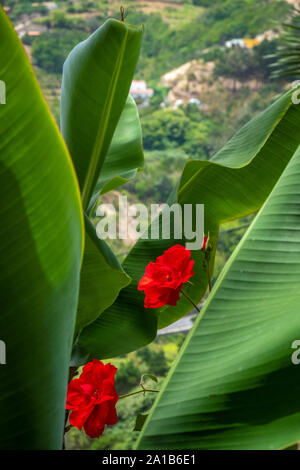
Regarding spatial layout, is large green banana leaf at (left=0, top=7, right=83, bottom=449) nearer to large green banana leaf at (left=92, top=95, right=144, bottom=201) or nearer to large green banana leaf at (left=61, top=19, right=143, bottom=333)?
large green banana leaf at (left=61, top=19, right=143, bottom=333)

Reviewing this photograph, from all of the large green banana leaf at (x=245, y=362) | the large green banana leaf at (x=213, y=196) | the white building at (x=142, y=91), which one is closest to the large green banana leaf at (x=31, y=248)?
the large green banana leaf at (x=245, y=362)

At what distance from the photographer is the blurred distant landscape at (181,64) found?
12.1m

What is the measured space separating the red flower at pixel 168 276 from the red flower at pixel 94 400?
0.07m

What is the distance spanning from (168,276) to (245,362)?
0.14m

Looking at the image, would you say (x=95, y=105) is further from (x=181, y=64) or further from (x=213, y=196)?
(x=181, y=64)

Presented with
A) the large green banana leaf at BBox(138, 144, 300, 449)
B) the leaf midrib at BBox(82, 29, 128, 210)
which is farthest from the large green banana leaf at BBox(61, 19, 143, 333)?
the large green banana leaf at BBox(138, 144, 300, 449)

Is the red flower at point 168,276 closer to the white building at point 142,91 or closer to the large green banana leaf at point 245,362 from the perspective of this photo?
the large green banana leaf at point 245,362

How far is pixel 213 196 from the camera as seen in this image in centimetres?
53

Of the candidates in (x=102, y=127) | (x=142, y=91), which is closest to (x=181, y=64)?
(x=142, y=91)

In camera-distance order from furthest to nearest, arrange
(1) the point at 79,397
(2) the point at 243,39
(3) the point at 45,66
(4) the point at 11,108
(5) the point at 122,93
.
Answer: (2) the point at 243,39 < (3) the point at 45,66 < (5) the point at 122,93 < (1) the point at 79,397 < (4) the point at 11,108

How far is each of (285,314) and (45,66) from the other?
12151 mm
